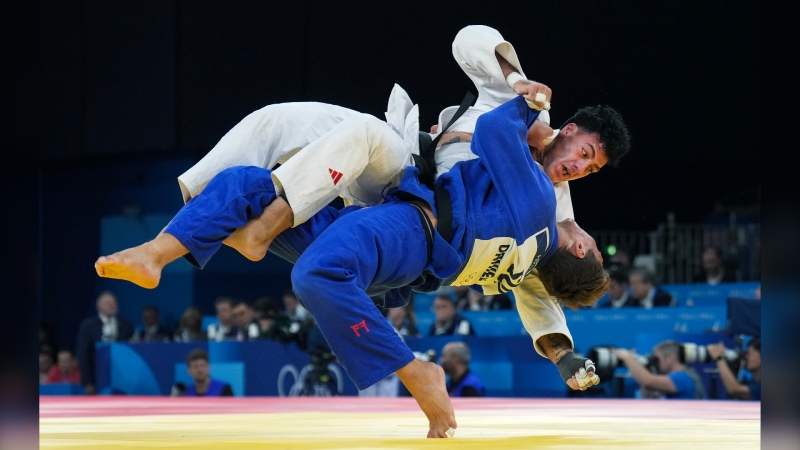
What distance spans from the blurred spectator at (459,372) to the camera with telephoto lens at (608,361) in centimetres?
69

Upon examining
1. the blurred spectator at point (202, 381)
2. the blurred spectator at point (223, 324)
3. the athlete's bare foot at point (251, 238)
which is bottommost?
the blurred spectator at point (202, 381)

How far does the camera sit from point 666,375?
616 centimetres

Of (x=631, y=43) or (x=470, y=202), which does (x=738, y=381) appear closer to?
(x=470, y=202)

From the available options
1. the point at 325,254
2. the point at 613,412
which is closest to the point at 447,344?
the point at 613,412

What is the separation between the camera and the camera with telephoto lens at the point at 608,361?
6035mm

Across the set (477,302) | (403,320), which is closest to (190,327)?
(403,320)

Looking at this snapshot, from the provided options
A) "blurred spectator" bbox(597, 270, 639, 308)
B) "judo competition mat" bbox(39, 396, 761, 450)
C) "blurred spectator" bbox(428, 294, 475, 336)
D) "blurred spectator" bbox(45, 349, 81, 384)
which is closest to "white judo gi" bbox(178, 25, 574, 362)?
"judo competition mat" bbox(39, 396, 761, 450)

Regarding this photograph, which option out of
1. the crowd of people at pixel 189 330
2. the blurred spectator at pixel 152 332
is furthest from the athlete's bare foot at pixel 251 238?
the blurred spectator at pixel 152 332

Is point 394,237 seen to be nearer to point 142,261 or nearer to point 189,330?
point 142,261

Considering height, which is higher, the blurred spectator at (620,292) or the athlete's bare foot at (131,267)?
the athlete's bare foot at (131,267)

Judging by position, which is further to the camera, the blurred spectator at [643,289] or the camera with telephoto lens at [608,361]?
the blurred spectator at [643,289]

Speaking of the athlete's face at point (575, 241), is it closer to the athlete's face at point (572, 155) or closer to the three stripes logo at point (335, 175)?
the athlete's face at point (572, 155)

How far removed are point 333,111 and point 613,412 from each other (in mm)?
2047

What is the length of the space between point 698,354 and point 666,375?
0.26 metres
